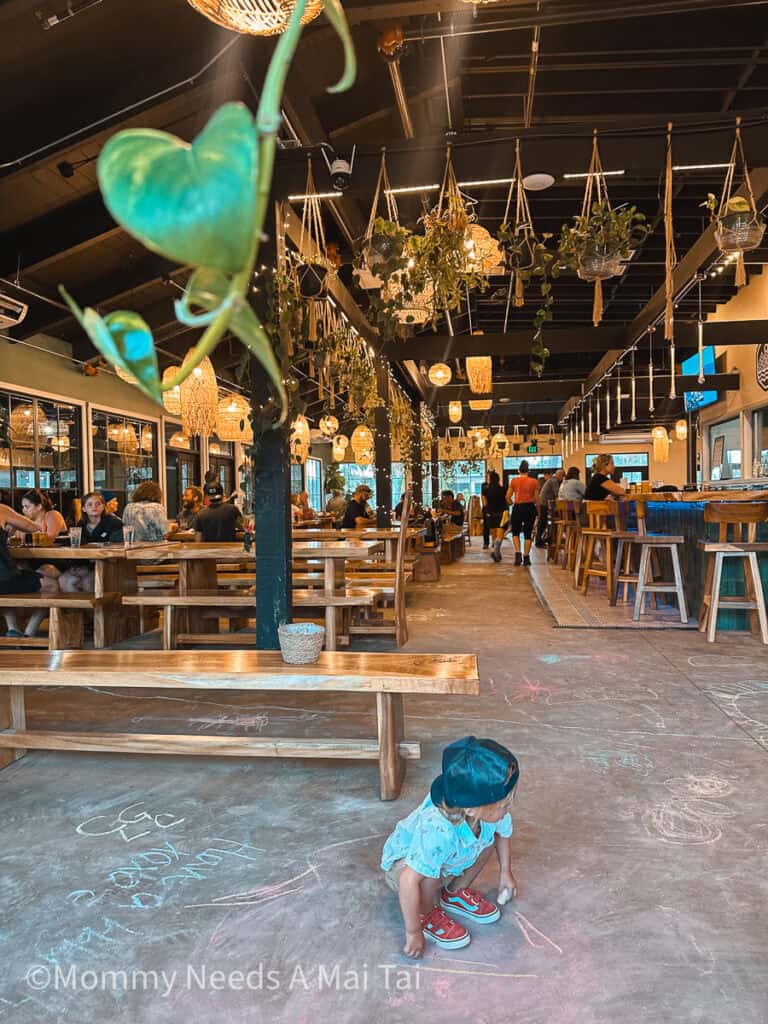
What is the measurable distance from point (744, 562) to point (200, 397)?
4711 millimetres

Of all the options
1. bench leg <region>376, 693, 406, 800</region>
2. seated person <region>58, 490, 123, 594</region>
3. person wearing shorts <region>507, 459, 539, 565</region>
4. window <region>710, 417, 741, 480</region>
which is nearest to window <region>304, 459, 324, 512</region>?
person wearing shorts <region>507, 459, 539, 565</region>

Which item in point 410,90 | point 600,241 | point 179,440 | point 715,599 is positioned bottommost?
point 715,599

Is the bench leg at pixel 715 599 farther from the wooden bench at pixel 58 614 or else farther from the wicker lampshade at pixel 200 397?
the wooden bench at pixel 58 614

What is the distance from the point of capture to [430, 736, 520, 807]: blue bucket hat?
1.71 m

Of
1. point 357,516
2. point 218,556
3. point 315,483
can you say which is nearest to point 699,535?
point 357,516

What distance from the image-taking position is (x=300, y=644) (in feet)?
9.12

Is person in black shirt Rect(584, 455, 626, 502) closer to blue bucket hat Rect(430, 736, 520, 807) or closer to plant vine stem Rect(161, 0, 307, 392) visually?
blue bucket hat Rect(430, 736, 520, 807)

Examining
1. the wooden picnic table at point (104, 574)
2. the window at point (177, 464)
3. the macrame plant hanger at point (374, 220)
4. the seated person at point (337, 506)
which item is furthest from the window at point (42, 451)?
the macrame plant hanger at point (374, 220)

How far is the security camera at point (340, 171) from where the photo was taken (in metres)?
4.37

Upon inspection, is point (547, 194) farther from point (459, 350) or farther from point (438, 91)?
point (459, 350)

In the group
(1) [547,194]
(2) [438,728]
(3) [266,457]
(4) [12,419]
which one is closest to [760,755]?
(2) [438,728]

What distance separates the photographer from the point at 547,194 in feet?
22.0

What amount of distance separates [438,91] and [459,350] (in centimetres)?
523

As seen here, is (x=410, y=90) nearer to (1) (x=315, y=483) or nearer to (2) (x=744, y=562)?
(2) (x=744, y=562)
